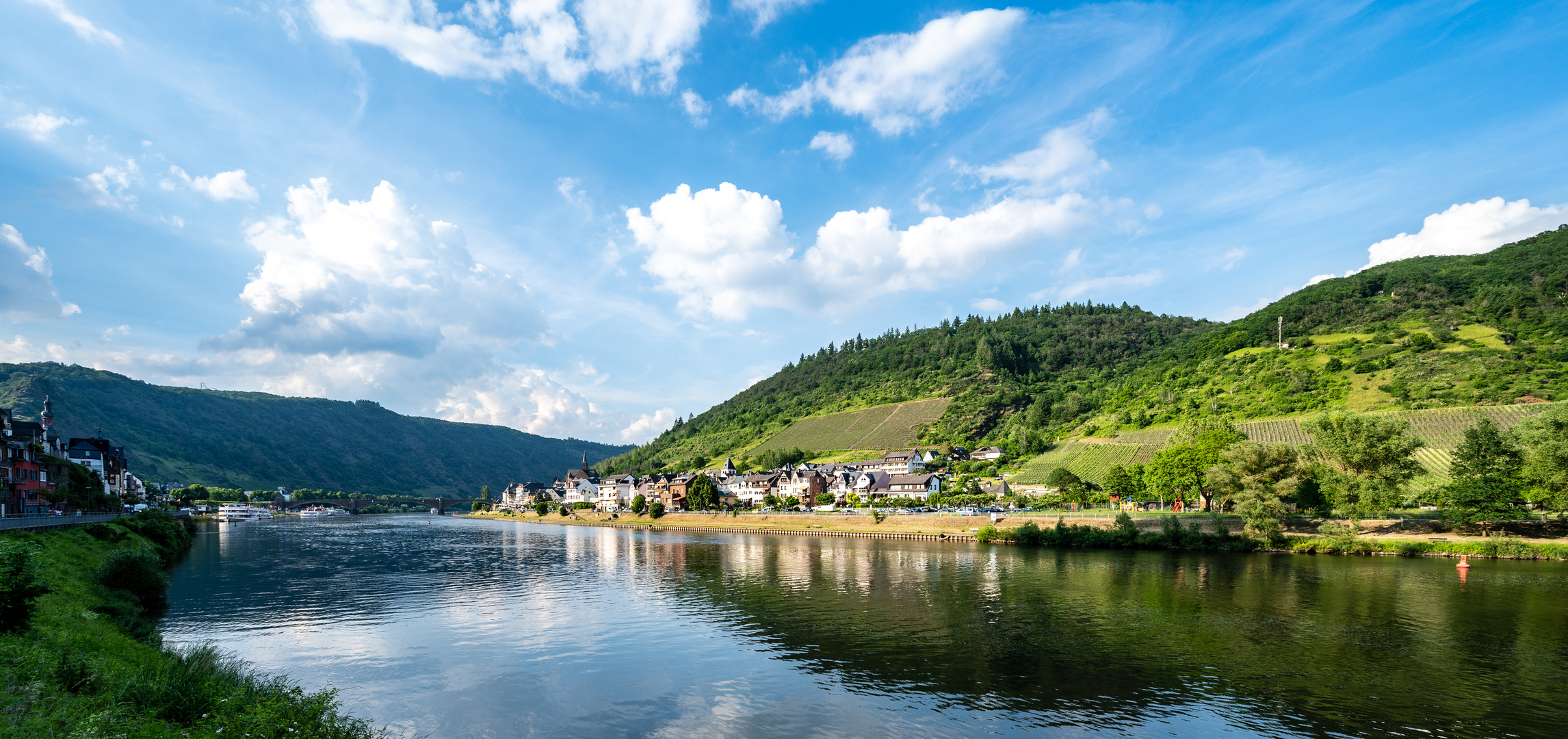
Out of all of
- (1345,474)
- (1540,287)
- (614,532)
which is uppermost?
(1540,287)

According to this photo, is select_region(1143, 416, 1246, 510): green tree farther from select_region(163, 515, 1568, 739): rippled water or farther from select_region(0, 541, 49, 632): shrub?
select_region(0, 541, 49, 632): shrub

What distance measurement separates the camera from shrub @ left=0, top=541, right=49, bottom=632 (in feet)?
59.6

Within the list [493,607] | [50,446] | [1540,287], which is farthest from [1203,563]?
[1540,287]

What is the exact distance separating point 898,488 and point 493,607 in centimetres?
10291

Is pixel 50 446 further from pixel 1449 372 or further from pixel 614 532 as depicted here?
pixel 1449 372

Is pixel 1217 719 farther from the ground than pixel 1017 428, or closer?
closer

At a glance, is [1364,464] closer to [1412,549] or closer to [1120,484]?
[1412,549]

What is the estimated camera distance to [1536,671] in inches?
1048

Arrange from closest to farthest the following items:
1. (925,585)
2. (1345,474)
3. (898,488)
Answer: (925,585), (1345,474), (898,488)

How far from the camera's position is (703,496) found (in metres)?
140

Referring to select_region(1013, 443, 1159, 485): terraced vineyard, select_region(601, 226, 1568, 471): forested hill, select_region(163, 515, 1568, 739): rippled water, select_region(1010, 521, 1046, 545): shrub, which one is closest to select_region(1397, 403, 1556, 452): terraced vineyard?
select_region(601, 226, 1568, 471): forested hill

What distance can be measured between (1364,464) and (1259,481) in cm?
1004

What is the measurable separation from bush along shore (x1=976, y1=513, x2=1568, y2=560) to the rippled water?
381 centimetres

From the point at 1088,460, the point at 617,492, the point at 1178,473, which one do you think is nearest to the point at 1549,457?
the point at 1178,473
